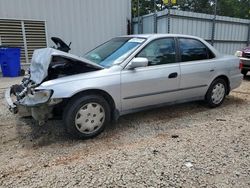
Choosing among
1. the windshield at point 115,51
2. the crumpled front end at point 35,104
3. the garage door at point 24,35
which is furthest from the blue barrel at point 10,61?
the crumpled front end at point 35,104

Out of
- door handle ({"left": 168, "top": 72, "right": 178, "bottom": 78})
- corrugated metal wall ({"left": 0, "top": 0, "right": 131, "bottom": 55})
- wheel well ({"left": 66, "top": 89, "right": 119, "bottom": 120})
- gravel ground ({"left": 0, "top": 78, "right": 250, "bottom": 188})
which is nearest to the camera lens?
gravel ground ({"left": 0, "top": 78, "right": 250, "bottom": 188})

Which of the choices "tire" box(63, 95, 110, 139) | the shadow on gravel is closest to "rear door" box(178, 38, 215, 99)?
the shadow on gravel

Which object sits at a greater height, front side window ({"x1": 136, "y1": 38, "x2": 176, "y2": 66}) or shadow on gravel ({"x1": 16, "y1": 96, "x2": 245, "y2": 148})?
front side window ({"x1": 136, "y1": 38, "x2": 176, "y2": 66})

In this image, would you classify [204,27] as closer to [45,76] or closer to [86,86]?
[86,86]

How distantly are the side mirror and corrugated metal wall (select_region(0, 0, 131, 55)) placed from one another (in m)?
7.01

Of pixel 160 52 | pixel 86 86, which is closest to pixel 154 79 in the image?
pixel 160 52

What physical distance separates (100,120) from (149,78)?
3.39 feet

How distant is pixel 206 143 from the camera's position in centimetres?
331

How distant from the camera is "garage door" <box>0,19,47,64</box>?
8.82 m

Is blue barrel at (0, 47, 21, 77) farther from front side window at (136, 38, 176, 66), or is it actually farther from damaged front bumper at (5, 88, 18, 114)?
front side window at (136, 38, 176, 66)

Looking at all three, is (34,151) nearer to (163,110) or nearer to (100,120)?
(100,120)

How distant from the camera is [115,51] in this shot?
A: 3967mm

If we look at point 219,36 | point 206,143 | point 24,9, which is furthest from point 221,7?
point 206,143

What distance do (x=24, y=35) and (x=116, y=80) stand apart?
708 centimetres
